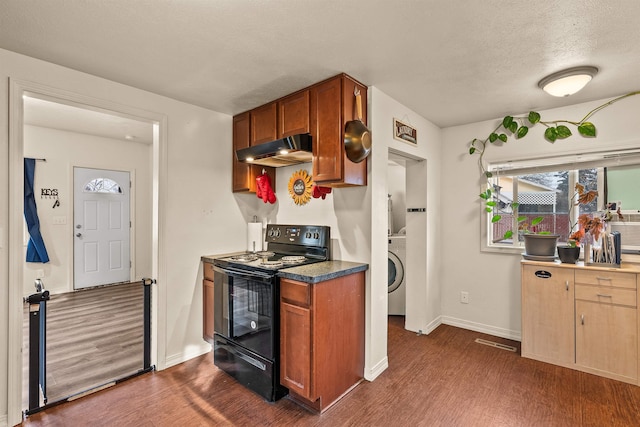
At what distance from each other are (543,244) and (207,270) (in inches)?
122

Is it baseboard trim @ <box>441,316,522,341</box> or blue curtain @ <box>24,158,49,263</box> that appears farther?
blue curtain @ <box>24,158,49,263</box>

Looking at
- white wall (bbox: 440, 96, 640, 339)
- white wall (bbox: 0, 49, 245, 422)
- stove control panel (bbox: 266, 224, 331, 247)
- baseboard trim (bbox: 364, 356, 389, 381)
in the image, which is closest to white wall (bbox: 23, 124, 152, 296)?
white wall (bbox: 0, 49, 245, 422)

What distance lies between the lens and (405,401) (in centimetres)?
214

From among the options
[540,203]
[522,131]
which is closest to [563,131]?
[522,131]

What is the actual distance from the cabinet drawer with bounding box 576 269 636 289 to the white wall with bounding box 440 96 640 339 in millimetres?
672

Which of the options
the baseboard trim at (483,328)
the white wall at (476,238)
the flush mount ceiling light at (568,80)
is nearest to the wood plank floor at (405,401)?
the baseboard trim at (483,328)

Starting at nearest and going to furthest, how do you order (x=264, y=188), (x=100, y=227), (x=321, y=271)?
1. (x=321, y=271)
2. (x=264, y=188)
3. (x=100, y=227)

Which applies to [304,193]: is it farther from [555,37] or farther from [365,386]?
[555,37]

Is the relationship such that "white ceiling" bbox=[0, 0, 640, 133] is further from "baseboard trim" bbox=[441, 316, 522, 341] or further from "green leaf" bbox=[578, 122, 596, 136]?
"baseboard trim" bbox=[441, 316, 522, 341]

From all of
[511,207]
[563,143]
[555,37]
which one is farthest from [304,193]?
[563,143]

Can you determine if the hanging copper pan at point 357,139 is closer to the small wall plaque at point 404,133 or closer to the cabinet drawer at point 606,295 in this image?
the small wall plaque at point 404,133

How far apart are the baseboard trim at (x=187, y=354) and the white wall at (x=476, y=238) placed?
2682 mm

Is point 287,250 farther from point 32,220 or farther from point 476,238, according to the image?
point 32,220

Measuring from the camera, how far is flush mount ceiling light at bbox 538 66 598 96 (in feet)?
7.00
